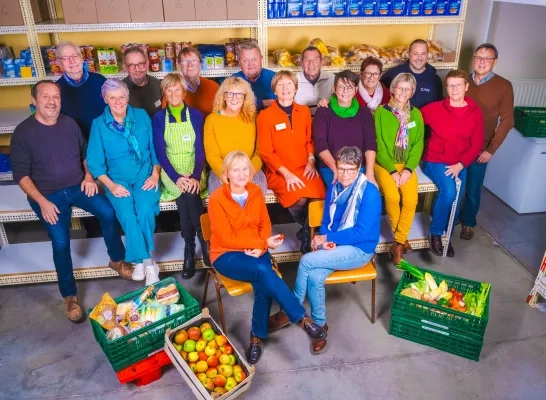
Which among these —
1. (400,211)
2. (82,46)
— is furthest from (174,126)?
(400,211)

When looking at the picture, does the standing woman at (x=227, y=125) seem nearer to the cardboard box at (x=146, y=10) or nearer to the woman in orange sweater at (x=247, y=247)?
the woman in orange sweater at (x=247, y=247)

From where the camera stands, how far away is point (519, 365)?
11.1 ft

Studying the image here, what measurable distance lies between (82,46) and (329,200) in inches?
114

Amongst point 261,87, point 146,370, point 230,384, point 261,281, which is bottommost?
point 146,370

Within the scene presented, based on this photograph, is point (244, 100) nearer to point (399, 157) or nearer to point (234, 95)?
point (234, 95)

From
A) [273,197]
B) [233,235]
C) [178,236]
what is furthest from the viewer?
[178,236]

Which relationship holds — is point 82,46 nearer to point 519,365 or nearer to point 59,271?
point 59,271

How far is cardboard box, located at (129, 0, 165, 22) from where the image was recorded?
456cm

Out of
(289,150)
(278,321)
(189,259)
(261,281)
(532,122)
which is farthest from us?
(532,122)

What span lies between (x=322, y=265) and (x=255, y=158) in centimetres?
111

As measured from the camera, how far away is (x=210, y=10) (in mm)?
4664

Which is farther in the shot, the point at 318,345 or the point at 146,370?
the point at 318,345

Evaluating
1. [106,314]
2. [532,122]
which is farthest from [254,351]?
→ [532,122]

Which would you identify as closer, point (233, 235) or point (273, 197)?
point (233, 235)
